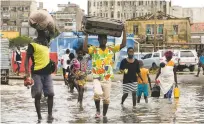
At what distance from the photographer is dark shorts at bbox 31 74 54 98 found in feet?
34.6

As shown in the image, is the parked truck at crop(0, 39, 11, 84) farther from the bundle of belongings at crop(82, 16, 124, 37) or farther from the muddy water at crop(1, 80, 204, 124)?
the bundle of belongings at crop(82, 16, 124, 37)

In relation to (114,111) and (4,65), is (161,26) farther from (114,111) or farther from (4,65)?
(114,111)

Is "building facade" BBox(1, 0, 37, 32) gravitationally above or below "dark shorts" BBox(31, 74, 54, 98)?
below

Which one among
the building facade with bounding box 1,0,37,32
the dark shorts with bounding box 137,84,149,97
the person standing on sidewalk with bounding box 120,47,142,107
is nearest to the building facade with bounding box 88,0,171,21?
the building facade with bounding box 1,0,37,32

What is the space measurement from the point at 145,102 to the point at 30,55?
19.5ft

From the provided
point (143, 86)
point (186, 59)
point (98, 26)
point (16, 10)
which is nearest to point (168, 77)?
point (143, 86)

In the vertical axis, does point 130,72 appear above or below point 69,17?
above

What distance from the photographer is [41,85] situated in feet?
34.8

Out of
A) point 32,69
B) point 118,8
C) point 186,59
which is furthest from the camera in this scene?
point 118,8

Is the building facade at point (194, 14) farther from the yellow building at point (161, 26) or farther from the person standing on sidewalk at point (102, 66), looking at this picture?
the person standing on sidewalk at point (102, 66)

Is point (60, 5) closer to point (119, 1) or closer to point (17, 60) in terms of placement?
point (119, 1)

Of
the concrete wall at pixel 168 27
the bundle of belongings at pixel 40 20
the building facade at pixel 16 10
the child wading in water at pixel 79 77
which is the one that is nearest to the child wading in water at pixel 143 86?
the child wading in water at pixel 79 77

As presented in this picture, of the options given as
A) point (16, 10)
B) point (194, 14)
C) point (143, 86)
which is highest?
point (143, 86)

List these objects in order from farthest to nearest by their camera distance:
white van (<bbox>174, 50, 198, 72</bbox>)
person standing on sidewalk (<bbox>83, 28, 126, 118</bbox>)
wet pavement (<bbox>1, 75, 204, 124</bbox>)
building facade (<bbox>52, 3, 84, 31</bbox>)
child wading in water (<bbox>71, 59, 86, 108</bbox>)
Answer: building facade (<bbox>52, 3, 84, 31</bbox>)
white van (<bbox>174, 50, 198, 72</bbox>)
child wading in water (<bbox>71, 59, 86, 108</bbox>)
person standing on sidewalk (<bbox>83, 28, 126, 118</bbox>)
wet pavement (<bbox>1, 75, 204, 124</bbox>)
